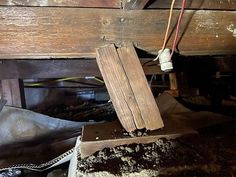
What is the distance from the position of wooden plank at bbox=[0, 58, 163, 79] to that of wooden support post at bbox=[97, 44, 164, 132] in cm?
58

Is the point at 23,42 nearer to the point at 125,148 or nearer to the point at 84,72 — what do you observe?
the point at 125,148

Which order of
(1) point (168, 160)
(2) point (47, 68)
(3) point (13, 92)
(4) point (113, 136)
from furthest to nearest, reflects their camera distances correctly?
(3) point (13, 92) < (2) point (47, 68) < (4) point (113, 136) < (1) point (168, 160)

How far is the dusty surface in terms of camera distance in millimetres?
700

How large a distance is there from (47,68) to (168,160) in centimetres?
96

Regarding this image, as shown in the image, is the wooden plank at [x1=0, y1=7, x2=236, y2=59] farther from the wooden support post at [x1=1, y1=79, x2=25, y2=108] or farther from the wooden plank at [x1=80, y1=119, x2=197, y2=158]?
the wooden support post at [x1=1, y1=79, x2=25, y2=108]

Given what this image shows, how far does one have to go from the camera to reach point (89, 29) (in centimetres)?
82

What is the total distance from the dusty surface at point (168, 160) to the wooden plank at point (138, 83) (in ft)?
0.32

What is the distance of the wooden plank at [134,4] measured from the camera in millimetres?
732

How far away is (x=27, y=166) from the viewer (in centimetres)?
116

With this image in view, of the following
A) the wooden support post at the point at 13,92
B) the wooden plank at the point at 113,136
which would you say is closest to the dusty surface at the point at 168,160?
the wooden plank at the point at 113,136

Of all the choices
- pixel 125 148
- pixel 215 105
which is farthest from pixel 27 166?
pixel 215 105

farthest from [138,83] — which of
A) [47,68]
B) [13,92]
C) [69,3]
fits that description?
[13,92]

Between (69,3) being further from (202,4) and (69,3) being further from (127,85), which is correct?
(202,4)

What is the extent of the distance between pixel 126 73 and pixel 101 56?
0.33ft
